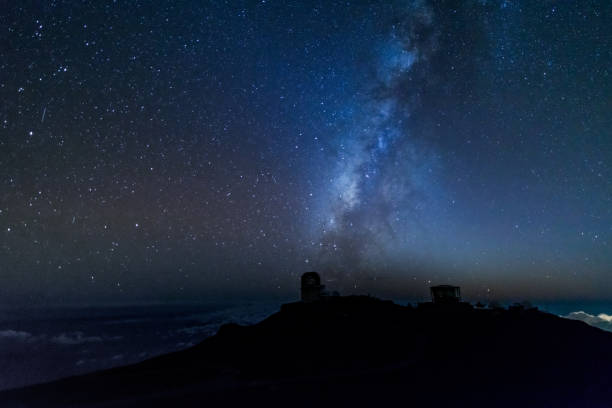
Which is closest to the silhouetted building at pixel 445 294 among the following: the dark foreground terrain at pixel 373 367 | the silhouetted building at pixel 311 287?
the dark foreground terrain at pixel 373 367

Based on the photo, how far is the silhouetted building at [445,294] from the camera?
39031mm

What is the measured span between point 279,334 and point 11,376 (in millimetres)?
76840

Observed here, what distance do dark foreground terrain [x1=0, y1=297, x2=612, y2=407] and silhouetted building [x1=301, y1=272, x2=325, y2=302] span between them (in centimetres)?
323

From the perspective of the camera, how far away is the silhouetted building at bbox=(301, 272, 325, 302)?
40.5 meters

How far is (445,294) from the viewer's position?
39312 mm

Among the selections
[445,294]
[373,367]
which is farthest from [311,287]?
[373,367]

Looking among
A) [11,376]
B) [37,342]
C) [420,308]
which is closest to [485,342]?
[420,308]

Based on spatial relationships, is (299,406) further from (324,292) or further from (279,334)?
(324,292)

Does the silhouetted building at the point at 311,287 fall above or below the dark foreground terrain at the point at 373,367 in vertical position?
above

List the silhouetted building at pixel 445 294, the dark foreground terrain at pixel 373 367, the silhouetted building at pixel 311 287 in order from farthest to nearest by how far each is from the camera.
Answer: the silhouetted building at pixel 311 287
the silhouetted building at pixel 445 294
the dark foreground terrain at pixel 373 367

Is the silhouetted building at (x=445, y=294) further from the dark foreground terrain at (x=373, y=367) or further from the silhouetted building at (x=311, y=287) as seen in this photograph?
the silhouetted building at (x=311, y=287)

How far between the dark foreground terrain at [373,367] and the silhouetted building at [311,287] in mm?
3226

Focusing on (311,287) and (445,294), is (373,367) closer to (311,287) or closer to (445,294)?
(311,287)

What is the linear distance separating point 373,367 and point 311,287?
17082 millimetres
